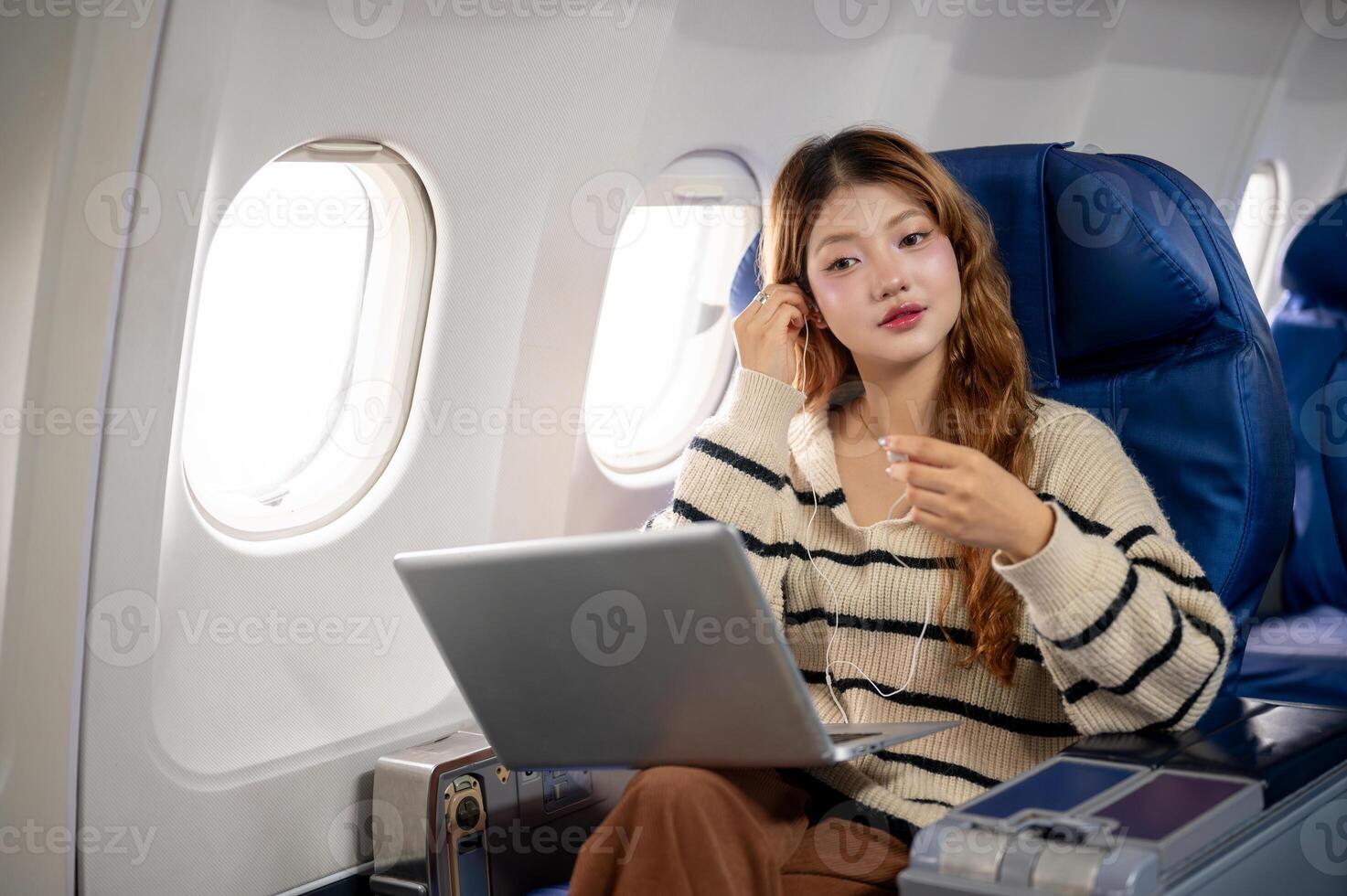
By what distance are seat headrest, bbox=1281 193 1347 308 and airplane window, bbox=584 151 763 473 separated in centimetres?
112

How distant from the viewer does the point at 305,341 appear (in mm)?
2408

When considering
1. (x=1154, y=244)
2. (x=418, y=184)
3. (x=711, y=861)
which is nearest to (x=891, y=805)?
(x=711, y=861)

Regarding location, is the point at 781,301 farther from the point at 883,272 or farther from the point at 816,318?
the point at 883,272

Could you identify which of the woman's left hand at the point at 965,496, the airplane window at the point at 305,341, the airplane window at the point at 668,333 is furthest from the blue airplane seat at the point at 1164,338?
the airplane window at the point at 668,333

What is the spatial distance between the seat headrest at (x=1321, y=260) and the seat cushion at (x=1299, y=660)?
0.65 m

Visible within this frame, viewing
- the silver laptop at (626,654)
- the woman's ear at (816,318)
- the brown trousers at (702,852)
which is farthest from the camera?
the woman's ear at (816,318)

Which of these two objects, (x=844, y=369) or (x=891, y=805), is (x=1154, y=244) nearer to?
(x=844, y=369)

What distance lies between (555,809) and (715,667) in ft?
2.99

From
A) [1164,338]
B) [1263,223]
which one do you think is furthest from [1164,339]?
[1263,223]

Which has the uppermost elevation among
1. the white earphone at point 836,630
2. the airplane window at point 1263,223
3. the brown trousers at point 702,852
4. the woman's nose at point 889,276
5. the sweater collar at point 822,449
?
the airplane window at point 1263,223

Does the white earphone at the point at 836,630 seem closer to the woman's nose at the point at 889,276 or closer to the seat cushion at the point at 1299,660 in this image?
the woman's nose at the point at 889,276

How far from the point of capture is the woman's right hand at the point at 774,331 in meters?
1.97

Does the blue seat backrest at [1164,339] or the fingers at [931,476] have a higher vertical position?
the blue seat backrest at [1164,339]

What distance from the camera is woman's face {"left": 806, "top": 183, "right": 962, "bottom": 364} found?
1.81 metres
